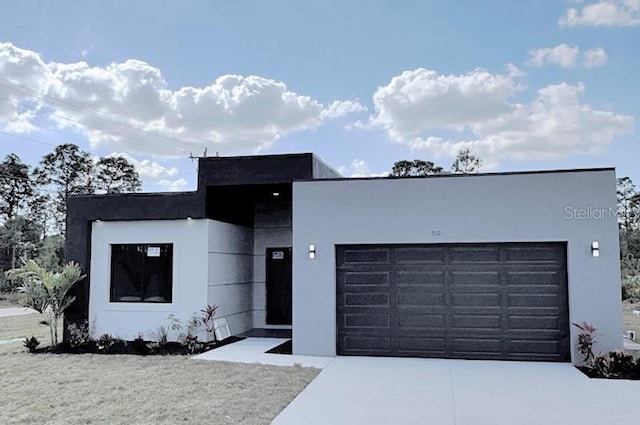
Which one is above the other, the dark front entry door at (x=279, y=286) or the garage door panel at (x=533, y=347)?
the dark front entry door at (x=279, y=286)

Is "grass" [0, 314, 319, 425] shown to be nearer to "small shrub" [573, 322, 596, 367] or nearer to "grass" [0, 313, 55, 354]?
"grass" [0, 313, 55, 354]

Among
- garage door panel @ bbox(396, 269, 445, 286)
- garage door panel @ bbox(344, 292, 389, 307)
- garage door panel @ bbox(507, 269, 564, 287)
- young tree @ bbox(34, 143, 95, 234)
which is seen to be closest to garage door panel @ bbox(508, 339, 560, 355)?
garage door panel @ bbox(507, 269, 564, 287)

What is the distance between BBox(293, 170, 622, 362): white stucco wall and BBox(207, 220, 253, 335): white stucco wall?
231cm

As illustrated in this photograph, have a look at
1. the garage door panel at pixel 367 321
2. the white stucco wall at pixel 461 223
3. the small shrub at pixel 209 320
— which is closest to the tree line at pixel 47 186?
the small shrub at pixel 209 320

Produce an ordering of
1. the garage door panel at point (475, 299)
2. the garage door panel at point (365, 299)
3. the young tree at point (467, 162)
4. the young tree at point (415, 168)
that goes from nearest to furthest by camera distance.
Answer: the garage door panel at point (475, 299) → the garage door panel at point (365, 299) → the young tree at point (467, 162) → the young tree at point (415, 168)

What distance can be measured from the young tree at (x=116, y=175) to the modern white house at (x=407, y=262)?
2430cm

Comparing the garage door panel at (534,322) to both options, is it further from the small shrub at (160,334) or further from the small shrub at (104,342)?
the small shrub at (104,342)

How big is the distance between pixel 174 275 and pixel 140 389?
4.11 m

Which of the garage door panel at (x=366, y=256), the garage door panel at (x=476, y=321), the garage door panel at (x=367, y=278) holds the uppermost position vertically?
the garage door panel at (x=366, y=256)

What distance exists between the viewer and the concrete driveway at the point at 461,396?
5.64m

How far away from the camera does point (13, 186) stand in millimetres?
31391

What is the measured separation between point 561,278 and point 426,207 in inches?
102

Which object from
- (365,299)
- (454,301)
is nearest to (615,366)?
(454,301)

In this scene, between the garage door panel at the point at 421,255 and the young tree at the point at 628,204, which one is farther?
the young tree at the point at 628,204
